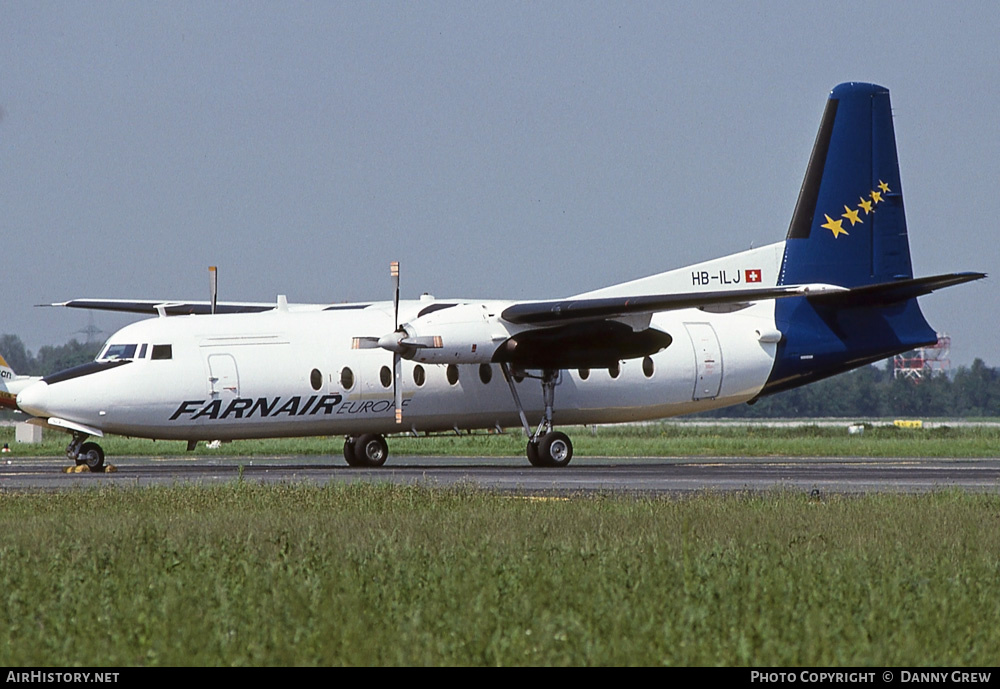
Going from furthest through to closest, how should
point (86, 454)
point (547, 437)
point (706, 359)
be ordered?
point (706, 359) < point (547, 437) < point (86, 454)

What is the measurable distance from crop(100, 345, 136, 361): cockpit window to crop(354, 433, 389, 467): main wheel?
650 cm

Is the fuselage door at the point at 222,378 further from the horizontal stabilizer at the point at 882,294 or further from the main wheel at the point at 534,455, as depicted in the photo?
the horizontal stabilizer at the point at 882,294

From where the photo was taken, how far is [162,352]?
26797 millimetres

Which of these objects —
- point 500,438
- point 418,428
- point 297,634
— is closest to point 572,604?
point 297,634

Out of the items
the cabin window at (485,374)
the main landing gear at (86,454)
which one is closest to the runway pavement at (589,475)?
the main landing gear at (86,454)

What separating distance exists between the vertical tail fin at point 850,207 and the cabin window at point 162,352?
51.5 feet

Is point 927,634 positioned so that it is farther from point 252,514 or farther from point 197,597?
point 252,514

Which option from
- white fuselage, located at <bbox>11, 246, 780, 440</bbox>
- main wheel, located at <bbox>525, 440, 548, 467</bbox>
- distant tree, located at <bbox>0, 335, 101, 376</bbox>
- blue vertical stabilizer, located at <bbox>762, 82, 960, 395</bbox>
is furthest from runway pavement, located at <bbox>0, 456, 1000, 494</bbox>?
distant tree, located at <bbox>0, 335, 101, 376</bbox>

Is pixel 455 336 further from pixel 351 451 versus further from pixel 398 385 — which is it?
pixel 351 451

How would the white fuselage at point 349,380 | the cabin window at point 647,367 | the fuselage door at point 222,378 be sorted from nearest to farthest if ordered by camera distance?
1. the white fuselage at point 349,380
2. the fuselage door at point 222,378
3. the cabin window at point 647,367

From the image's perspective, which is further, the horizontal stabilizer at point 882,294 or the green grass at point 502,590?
the horizontal stabilizer at point 882,294

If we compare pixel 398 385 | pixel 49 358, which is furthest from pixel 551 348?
pixel 49 358

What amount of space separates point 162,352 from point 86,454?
273 cm

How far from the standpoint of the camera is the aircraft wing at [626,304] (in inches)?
1063
